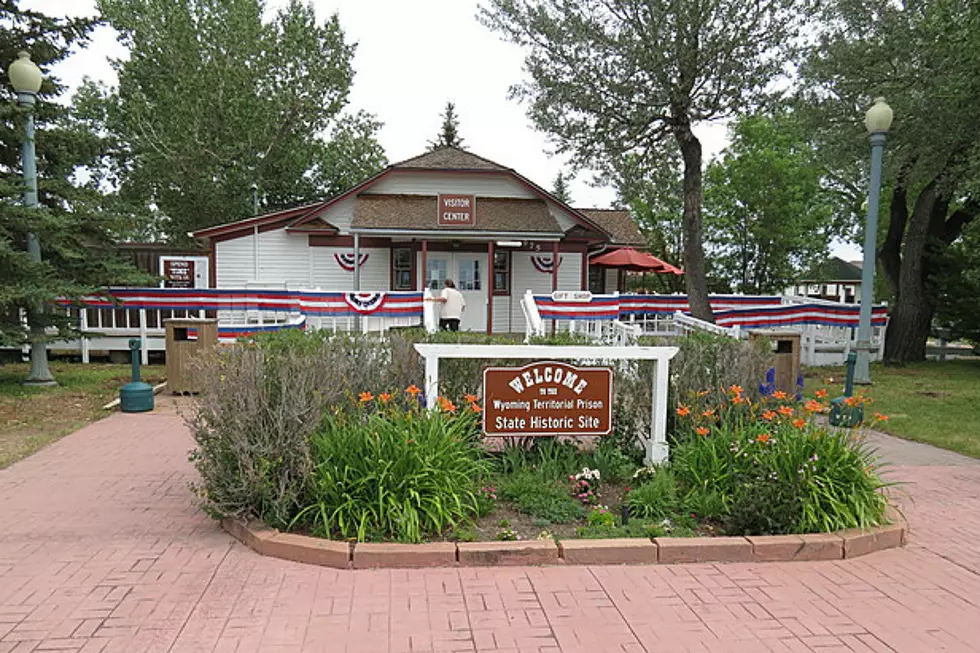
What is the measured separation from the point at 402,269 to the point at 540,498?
14688 mm

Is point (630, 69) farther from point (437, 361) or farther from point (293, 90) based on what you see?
point (293, 90)

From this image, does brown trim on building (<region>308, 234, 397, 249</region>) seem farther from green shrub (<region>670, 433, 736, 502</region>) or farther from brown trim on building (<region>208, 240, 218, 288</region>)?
green shrub (<region>670, 433, 736, 502</region>)

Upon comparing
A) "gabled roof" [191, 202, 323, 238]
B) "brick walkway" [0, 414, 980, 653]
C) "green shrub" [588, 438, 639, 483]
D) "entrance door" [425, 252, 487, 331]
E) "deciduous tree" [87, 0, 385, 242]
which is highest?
"deciduous tree" [87, 0, 385, 242]

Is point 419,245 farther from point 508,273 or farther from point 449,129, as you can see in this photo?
point 449,129

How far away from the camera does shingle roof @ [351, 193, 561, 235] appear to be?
16953mm

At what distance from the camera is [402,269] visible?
18844 mm

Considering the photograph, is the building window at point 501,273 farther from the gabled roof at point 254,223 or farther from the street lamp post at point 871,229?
the street lamp post at point 871,229

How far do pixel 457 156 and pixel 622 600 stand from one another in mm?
17285

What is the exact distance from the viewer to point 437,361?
5141 mm

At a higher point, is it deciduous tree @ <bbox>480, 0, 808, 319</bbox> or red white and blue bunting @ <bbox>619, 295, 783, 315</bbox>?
deciduous tree @ <bbox>480, 0, 808, 319</bbox>

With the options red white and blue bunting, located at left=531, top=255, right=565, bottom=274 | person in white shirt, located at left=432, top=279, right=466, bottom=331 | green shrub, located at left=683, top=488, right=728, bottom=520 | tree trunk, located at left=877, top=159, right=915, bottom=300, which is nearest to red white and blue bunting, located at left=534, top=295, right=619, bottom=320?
person in white shirt, located at left=432, top=279, right=466, bottom=331

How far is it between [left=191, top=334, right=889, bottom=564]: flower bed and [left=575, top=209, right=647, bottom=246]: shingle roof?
1756cm

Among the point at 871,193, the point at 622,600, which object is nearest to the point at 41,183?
the point at 622,600

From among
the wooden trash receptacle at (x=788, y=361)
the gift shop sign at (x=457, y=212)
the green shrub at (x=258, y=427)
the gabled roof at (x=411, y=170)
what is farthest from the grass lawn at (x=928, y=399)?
the gift shop sign at (x=457, y=212)
